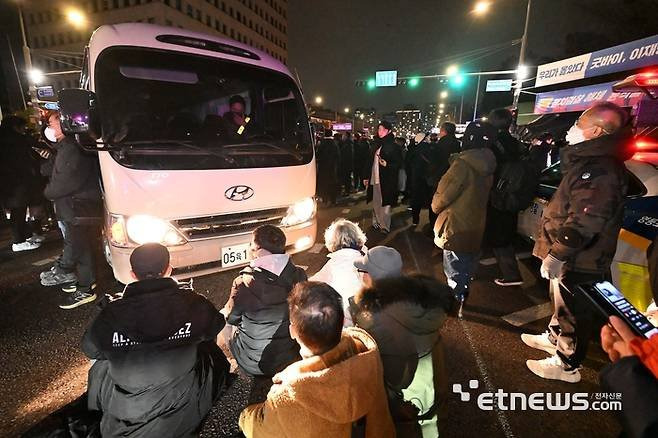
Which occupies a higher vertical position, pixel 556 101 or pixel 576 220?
pixel 556 101

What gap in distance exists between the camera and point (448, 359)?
10.1 ft

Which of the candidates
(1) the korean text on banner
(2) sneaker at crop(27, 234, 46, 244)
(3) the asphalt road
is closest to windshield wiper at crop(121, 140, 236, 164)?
(3) the asphalt road

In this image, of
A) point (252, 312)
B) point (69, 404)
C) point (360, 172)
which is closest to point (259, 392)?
point (252, 312)

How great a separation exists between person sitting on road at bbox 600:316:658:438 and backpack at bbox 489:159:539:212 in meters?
3.30

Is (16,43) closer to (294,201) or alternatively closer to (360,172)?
(360,172)

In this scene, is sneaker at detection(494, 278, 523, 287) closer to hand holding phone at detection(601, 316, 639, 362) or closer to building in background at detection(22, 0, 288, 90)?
hand holding phone at detection(601, 316, 639, 362)

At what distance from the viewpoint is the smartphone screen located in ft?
4.21

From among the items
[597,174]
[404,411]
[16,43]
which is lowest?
[404,411]

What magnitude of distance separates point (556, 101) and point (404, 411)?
18.9 m

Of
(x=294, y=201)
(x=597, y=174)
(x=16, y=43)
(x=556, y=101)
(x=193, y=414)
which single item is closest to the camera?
(x=193, y=414)

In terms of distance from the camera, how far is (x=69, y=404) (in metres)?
2.52

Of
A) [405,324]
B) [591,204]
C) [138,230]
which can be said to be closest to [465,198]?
[591,204]

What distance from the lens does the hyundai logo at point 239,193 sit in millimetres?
3277

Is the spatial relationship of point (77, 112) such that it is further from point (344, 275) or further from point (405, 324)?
point (405, 324)
